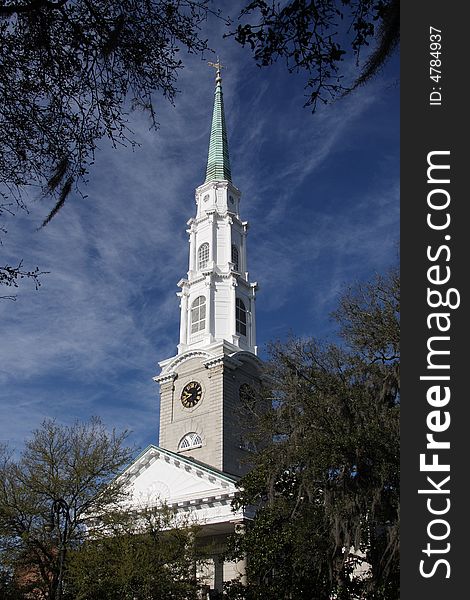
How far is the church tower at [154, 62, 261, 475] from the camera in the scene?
4422 cm

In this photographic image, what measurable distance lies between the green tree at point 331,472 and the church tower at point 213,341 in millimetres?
19581

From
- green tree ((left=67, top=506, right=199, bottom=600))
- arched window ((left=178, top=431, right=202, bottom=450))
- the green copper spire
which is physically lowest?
green tree ((left=67, top=506, right=199, bottom=600))

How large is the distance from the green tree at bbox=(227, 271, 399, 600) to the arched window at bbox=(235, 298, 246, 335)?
27.1 m

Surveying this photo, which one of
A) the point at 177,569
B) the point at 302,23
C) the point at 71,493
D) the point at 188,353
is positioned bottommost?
the point at 177,569

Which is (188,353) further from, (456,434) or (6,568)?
(456,434)

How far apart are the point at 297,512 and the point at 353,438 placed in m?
3.46

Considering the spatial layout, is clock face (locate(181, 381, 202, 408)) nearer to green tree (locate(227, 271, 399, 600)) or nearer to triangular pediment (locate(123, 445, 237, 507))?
triangular pediment (locate(123, 445, 237, 507))

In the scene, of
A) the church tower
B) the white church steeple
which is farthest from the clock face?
the white church steeple

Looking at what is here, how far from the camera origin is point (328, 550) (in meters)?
18.8

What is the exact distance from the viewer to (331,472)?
19.3 m

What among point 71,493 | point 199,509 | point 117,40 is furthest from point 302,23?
point 199,509

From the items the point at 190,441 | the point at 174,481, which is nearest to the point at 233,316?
the point at 190,441

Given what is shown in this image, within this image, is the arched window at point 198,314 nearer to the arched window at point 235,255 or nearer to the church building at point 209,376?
the church building at point 209,376

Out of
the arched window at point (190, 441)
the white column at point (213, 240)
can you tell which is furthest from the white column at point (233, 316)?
the arched window at point (190, 441)
